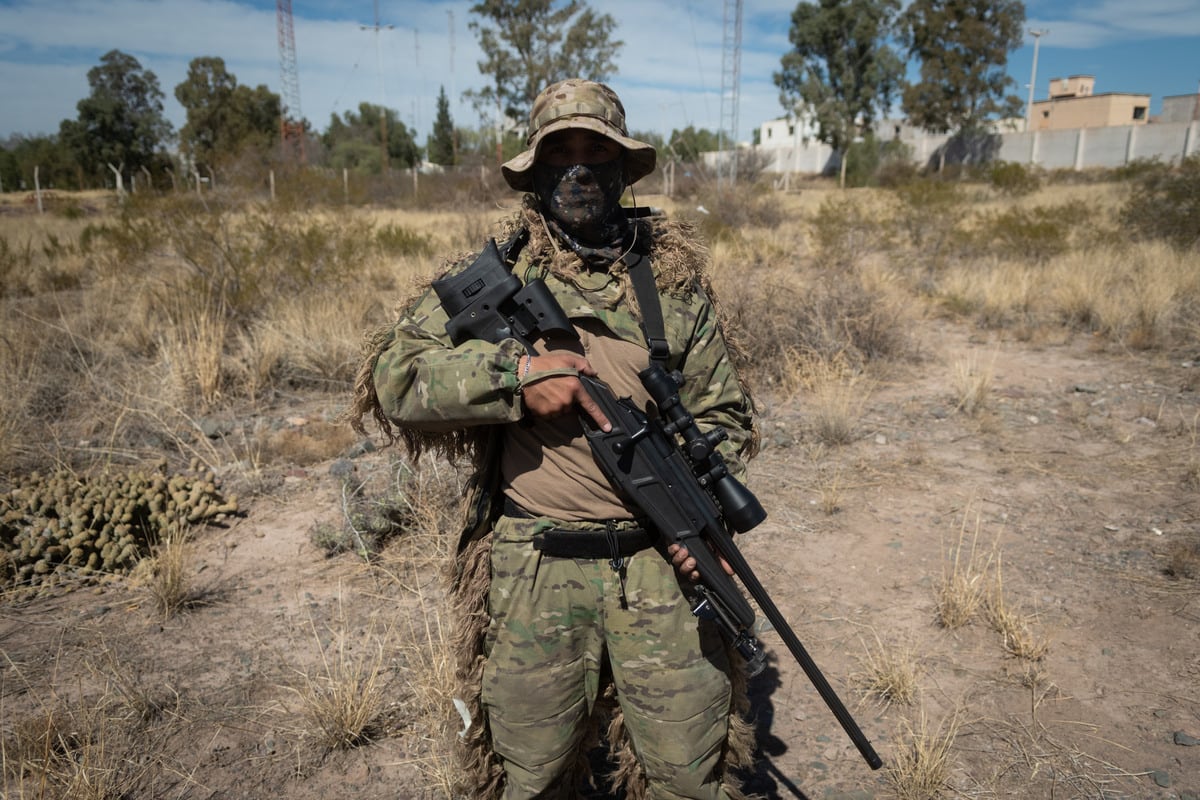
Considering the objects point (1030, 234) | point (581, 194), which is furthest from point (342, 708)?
point (1030, 234)

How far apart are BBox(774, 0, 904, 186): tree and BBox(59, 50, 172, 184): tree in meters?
37.8

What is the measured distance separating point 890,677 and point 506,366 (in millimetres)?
2213

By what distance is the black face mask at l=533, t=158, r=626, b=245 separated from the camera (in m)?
1.86

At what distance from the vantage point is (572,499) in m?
1.76

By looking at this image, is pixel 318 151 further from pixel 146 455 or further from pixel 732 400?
pixel 732 400

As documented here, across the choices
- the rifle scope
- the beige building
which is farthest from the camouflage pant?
the beige building

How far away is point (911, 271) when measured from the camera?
1091cm

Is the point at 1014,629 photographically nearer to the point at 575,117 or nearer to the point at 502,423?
the point at 502,423

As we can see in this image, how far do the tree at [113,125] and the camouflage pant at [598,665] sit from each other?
1538 inches

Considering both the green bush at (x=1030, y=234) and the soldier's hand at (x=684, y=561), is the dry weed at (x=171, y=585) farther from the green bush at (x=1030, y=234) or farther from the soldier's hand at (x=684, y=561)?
the green bush at (x=1030, y=234)

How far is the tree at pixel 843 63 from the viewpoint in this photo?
4453 cm

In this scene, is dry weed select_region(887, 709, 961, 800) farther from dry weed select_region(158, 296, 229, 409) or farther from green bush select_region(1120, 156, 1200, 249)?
green bush select_region(1120, 156, 1200, 249)

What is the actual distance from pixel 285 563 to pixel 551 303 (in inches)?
116

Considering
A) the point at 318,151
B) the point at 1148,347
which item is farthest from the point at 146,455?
the point at 318,151
